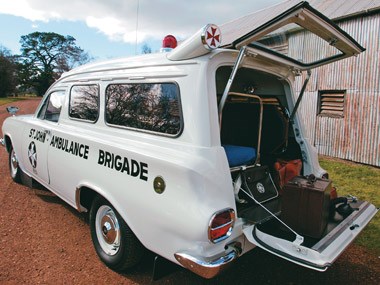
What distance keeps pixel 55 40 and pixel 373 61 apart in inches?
2824

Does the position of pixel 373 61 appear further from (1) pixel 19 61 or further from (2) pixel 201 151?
(1) pixel 19 61

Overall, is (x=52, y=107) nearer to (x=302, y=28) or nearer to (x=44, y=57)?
(x=302, y=28)

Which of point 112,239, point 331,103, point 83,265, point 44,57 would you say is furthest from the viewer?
point 44,57

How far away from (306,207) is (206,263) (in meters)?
1.04

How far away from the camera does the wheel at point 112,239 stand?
110 inches

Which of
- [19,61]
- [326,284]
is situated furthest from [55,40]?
[326,284]

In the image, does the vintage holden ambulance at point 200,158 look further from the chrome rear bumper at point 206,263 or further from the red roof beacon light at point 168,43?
the red roof beacon light at point 168,43

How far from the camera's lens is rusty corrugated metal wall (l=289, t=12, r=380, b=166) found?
317 inches

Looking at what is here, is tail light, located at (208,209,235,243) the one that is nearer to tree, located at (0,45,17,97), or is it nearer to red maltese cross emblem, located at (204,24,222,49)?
red maltese cross emblem, located at (204,24,222,49)

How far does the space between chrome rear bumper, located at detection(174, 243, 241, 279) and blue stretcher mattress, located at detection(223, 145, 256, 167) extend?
902mm

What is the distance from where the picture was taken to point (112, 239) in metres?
3.06

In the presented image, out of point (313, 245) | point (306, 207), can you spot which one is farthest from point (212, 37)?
point (313, 245)

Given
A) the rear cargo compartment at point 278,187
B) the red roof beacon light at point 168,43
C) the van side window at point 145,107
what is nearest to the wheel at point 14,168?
the van side window at point 145,107

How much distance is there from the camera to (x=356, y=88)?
854 centimetres
